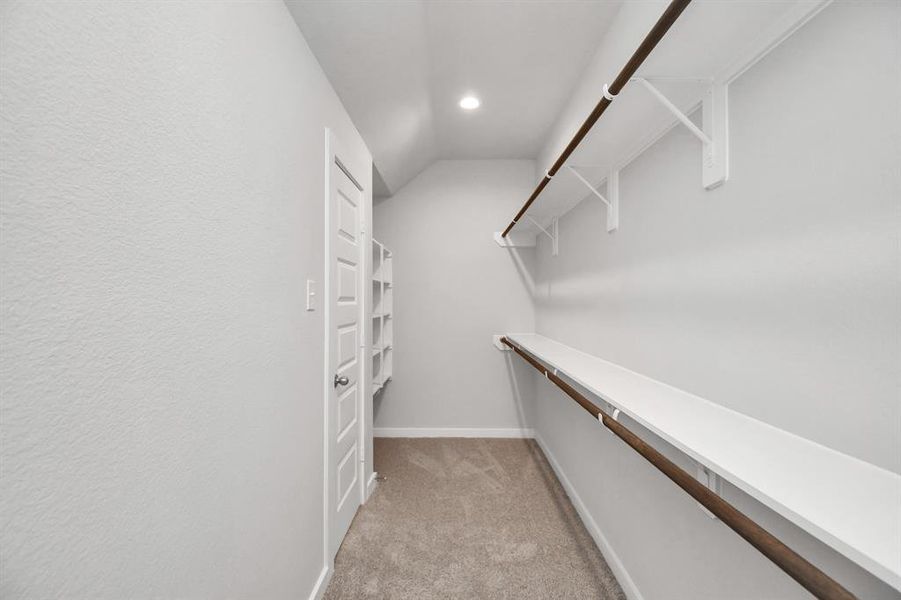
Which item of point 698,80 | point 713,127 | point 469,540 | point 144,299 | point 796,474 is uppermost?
point 698,80

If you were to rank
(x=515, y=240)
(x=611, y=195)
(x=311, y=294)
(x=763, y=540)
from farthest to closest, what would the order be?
1. (x=515, y=240)
2. (x=611, y=195)
3. (x=311, y=294)
4. (x=763, y=540)

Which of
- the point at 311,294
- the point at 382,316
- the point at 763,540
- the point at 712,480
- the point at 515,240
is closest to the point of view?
the point at 763,540

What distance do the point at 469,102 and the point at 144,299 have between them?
2.27 meters

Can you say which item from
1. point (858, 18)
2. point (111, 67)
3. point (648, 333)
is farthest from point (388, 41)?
point (648, 333)

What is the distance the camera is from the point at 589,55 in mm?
1861

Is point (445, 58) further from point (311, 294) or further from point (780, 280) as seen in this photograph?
point (780, 280)

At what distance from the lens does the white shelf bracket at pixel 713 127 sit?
101cm

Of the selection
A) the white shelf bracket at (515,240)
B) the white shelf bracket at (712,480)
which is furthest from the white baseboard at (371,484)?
the white shelf bracket at (515,240)

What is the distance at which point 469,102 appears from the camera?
2.42m

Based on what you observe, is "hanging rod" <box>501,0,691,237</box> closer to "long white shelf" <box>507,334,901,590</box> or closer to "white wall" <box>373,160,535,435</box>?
"long white shelf" <box>507,334,901,590</box>

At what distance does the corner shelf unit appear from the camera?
2.95m

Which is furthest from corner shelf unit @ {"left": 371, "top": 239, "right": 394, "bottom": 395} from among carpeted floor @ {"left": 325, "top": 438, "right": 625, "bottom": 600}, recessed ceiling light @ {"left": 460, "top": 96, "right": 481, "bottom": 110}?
recessed ceiling light @ {"left": 460, "top": 96, "right": 481, "bottom": 110}

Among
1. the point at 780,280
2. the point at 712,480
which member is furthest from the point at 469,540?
the point at 780,280

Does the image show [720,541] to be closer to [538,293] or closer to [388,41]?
[388,41]
